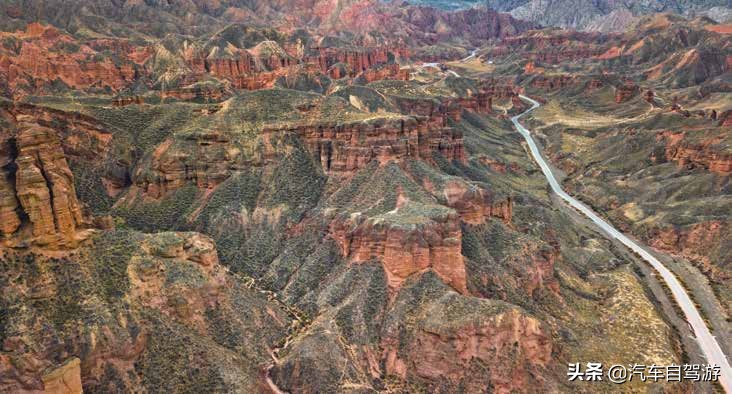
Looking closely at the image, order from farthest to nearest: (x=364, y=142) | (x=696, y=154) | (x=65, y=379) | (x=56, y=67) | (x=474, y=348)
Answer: (x=56, y=67)
(x=696, y=154)
(x=364, y=142)
(x=474, y=348)
(x=65, y=379)

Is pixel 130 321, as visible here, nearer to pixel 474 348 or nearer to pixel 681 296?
pixel 474 348

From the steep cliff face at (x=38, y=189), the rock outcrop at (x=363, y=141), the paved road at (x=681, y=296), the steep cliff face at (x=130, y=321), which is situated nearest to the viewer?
the steep cliff face at (x=130, y=321)

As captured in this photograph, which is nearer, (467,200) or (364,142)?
(467,200)

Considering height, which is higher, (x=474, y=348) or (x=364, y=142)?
(x=364, y=142)

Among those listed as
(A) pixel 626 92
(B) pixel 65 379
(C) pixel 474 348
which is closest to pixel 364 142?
(C) pixel 474 348

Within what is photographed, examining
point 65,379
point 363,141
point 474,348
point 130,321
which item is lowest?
point 474,348

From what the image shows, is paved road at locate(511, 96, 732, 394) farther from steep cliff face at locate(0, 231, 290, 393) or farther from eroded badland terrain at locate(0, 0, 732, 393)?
steep cliff face at locate(0, 231, 290, 393)

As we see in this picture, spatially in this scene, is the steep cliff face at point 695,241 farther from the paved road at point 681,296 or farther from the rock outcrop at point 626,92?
the rock outcrop at point 626,92

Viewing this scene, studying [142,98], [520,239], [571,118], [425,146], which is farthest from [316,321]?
[571,118]

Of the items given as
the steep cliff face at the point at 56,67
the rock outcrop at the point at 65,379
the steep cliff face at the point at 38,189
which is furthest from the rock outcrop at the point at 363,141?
the steep cliff face at the point at 56,67

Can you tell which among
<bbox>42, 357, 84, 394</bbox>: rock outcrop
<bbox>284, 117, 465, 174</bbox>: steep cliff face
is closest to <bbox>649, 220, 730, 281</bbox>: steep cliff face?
<bbox>284, 117, 465, 174</bbox>: steep cliff face
